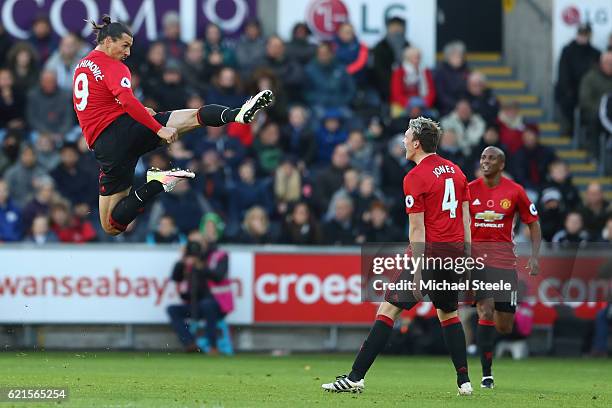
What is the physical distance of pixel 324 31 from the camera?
24875mm

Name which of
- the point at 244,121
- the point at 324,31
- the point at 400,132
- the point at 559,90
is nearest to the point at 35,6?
the point at 324,31

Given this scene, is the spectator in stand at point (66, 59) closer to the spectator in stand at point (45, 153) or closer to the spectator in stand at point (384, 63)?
the spectator in stand at point (45, 153)

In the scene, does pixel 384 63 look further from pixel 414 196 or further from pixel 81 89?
pixel 414 196

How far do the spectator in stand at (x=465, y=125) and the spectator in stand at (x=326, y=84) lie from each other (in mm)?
1578

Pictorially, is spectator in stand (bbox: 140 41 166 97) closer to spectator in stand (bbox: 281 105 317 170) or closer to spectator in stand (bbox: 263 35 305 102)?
spectator in stand (bbox: 263 35 305 102)

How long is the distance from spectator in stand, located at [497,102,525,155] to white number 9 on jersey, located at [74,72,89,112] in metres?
10.9

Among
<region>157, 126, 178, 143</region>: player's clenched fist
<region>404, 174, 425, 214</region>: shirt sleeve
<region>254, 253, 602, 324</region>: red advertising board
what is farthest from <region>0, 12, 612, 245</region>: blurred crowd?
<region>404, 174, 425, 214</region>: shirt sleeve

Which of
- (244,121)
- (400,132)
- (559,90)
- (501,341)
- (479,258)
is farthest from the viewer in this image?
(559,90)

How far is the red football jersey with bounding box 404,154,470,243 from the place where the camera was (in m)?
12.9

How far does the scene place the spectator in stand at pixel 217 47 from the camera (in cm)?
2309

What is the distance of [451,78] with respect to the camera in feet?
78.8

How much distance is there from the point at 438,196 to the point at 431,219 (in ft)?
0.73

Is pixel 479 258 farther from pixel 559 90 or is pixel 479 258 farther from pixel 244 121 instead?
pixel 559 90

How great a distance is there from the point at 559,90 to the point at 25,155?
9.09 meters
